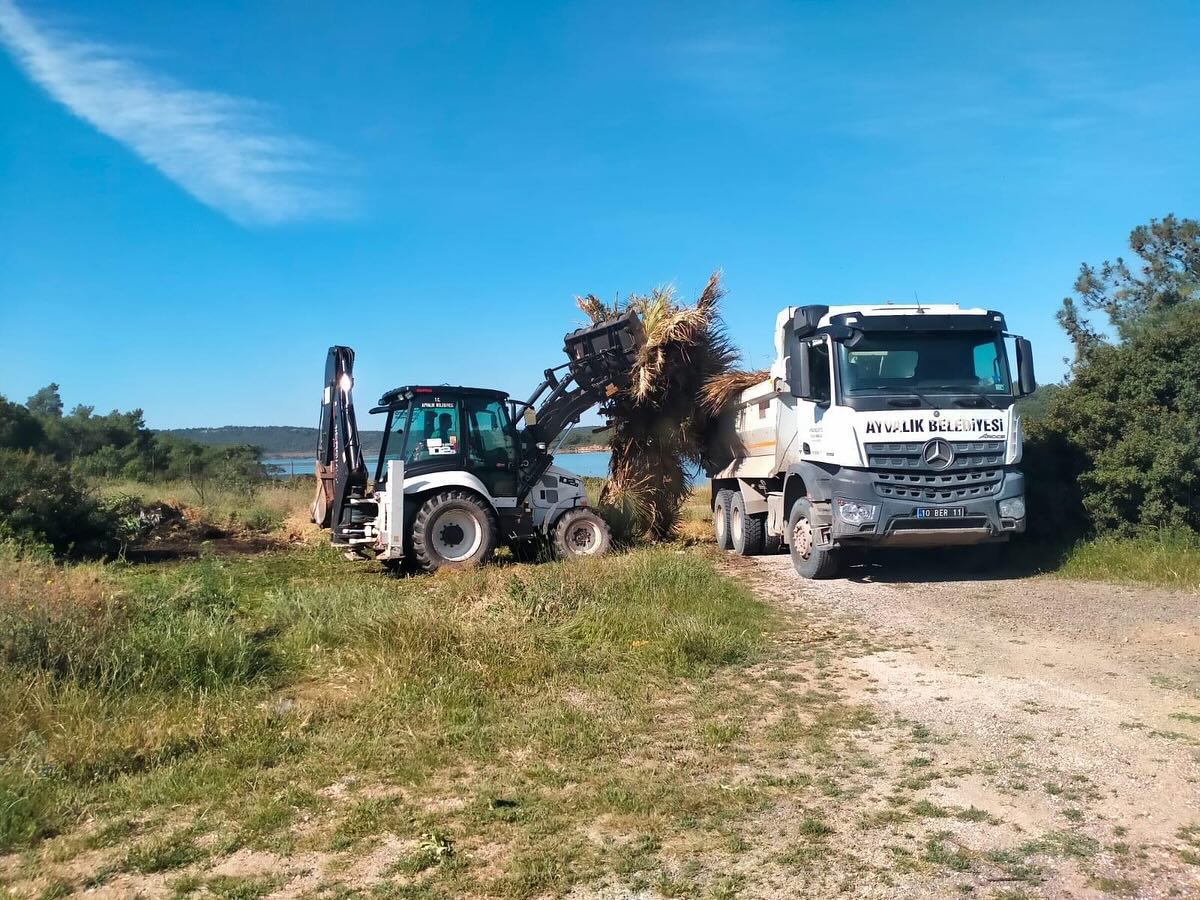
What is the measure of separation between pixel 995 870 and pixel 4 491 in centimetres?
1573

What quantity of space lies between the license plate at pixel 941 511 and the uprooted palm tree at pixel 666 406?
448 centimetres

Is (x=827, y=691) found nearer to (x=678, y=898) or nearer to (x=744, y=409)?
(x=678, y=898)

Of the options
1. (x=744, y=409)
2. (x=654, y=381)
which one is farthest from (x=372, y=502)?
(x=744, y=409)

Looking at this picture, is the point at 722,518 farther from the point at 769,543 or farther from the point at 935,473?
the point at 935,473

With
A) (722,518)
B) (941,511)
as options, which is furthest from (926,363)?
(722,518)

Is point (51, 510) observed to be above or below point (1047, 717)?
above

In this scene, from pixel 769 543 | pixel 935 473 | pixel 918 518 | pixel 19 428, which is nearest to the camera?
pixel 918 518

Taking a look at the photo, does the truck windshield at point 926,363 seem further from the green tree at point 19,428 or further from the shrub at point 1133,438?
the green tree at point 19,428

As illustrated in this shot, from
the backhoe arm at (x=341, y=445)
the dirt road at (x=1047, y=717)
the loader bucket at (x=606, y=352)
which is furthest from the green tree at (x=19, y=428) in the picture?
the dirt road at (x=1047, y=717)

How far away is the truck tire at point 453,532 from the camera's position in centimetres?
1287

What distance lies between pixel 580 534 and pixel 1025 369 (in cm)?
648

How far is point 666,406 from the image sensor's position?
15.9m

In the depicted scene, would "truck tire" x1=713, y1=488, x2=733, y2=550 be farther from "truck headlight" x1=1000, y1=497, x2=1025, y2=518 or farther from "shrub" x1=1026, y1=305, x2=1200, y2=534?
"truck headlight" x1=1000, y1=497, x2=1025, y2=518

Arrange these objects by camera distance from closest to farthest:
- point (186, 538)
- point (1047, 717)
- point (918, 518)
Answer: point (1047, 717)
point (918, 518)
point (186, 538)
